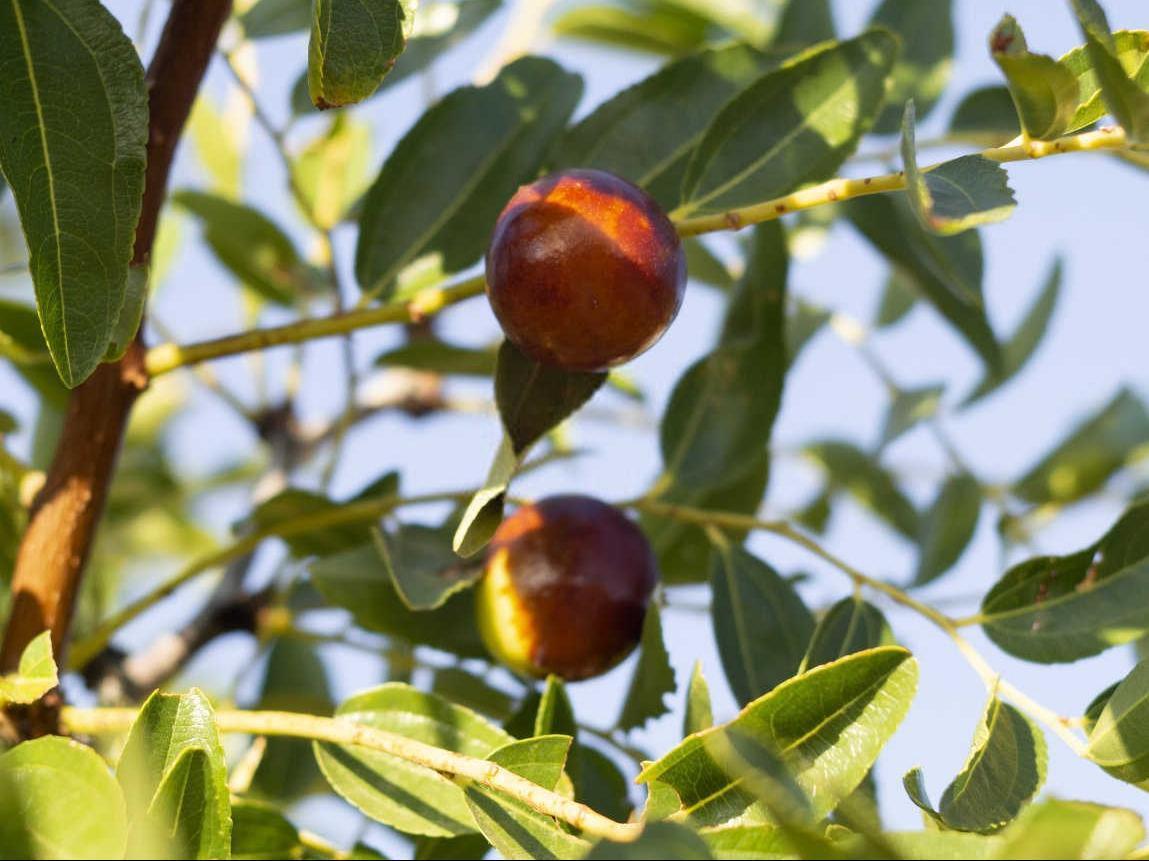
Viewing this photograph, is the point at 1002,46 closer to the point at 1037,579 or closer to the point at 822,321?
the point at 1037,579

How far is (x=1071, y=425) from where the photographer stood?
254cm

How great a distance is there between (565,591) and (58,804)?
77 cm

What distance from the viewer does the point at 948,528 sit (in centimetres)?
208

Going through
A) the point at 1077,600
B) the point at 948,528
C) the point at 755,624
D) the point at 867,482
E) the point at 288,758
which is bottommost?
the point at 288,758

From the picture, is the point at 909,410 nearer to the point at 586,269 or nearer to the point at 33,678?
the point at 586,269

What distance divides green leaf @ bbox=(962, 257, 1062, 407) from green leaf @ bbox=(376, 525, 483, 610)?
46.8 inches

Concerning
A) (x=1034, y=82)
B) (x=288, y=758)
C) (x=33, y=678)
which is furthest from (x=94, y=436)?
(x=1034, y=82)

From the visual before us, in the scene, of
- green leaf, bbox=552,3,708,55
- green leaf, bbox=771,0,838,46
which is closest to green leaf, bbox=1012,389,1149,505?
green leaf, bbox=771,0,838,46

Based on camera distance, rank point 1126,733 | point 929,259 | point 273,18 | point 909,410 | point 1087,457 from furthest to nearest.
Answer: point 1087,457
point 909,410
point 929,259
point 273,18
point 1126,733

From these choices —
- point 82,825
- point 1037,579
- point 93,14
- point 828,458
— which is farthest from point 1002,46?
point 828,458

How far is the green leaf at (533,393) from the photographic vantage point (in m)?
1.31

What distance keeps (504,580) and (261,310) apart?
1316 mm

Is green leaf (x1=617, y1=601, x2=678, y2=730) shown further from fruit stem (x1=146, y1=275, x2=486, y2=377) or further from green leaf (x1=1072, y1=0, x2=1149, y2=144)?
green leaf (x1=1072, y1=0, x2=1149, y2=144)

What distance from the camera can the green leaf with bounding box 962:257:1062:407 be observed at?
2.48 m
